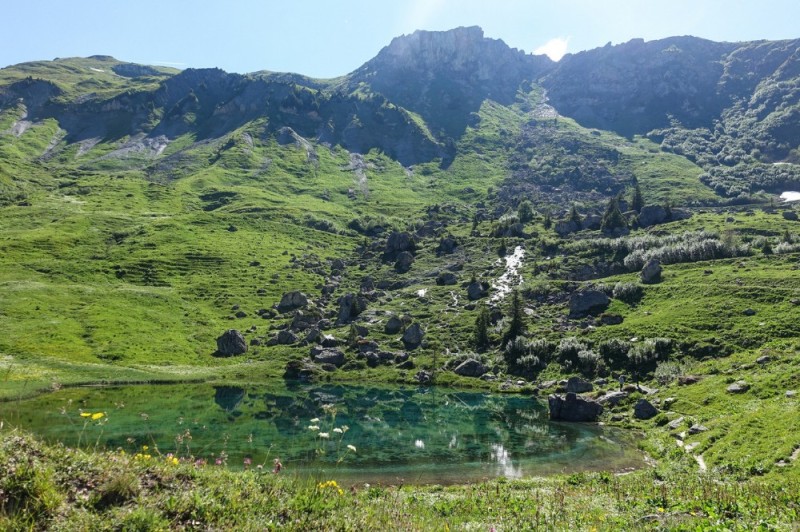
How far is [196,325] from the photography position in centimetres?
12900

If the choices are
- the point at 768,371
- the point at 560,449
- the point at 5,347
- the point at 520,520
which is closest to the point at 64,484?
the point at 520,520

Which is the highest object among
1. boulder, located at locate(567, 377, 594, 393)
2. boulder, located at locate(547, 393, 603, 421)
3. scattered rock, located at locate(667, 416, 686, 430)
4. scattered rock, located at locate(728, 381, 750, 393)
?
scattered rock, located at locate(728, 381, 750, 393)

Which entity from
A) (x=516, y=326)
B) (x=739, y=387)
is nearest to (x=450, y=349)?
(x=516, y=326)

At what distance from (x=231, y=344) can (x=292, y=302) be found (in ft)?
116

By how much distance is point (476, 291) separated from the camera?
481ft

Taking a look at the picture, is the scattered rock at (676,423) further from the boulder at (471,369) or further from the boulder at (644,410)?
the boulder at (471,369)

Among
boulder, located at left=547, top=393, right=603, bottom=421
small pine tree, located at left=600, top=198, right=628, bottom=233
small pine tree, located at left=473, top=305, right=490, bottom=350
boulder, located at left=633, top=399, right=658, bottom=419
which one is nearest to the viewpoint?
boulder, located at left=633, top=399, right=658, bottom=419

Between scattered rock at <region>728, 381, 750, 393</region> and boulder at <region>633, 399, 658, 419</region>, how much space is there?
9420mm

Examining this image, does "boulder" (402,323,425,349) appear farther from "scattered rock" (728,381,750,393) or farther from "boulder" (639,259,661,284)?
"scattered rock" (728,381,750,393)

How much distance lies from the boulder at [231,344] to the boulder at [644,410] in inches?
3611

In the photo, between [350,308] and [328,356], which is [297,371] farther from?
[350,308]

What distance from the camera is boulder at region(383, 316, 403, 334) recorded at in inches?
5032

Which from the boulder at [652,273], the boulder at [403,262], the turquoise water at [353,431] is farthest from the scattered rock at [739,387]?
the boulder at [403,262]

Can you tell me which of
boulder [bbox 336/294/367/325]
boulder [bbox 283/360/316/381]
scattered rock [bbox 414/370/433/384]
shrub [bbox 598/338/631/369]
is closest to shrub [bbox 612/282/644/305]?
shrub [bbox 598/338/631/369]
